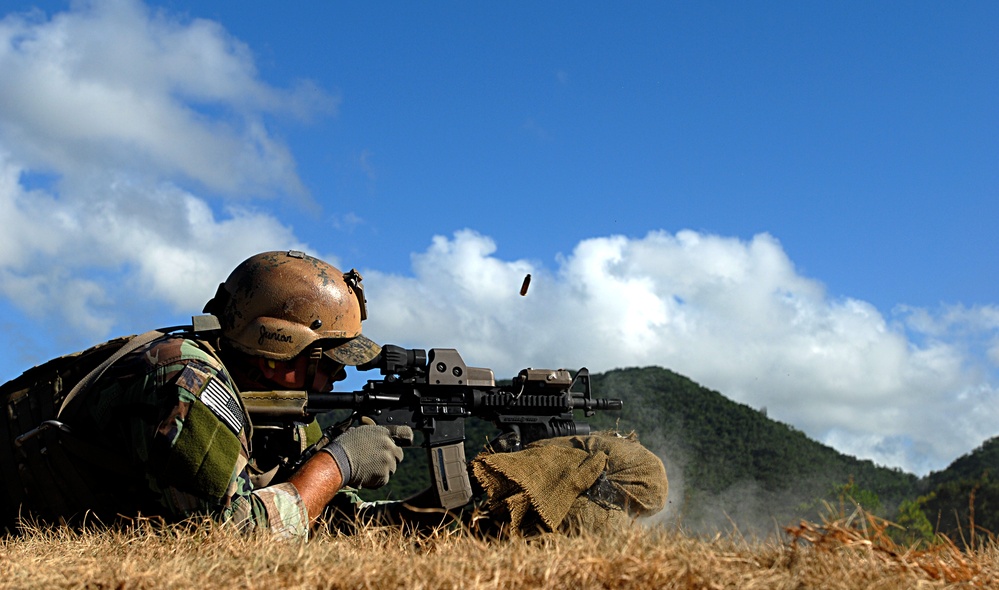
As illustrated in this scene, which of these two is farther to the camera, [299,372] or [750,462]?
[750,462]

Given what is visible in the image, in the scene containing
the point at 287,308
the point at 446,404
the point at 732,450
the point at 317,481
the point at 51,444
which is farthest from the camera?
the point at 732,450

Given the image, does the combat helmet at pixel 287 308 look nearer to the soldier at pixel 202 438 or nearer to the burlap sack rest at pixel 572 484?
the soldier at pixel 202 438

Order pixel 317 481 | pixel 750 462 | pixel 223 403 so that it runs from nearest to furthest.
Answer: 1. pixel 223 403
2. pixel 317 481
3. pixel 750 462

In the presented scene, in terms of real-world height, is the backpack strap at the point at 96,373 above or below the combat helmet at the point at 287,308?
below

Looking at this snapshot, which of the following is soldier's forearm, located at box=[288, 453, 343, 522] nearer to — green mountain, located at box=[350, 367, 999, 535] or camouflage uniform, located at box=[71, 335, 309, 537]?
camouflage uniform, located at box=[71, 335, 309, 537]

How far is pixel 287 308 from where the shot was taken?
5371 mm

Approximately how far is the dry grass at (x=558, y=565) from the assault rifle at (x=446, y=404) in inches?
83.1

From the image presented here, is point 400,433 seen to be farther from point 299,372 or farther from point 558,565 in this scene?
point 558,565

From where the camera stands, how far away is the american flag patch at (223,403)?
4.29 metres

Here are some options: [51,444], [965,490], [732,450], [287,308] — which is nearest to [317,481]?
[287,308]

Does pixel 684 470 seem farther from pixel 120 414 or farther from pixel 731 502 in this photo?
pixel 120 414

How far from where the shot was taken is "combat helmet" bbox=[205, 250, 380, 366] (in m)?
5.32

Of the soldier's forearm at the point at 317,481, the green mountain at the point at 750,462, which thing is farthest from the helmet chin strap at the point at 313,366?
the green mountain at the point at 750,462

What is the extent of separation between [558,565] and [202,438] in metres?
2.12
